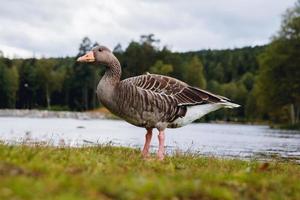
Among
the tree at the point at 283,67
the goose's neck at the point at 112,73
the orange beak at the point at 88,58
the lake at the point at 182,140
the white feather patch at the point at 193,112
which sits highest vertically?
the tree at the point at 283,67

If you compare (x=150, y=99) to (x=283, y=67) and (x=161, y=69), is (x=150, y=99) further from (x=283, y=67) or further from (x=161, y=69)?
(x=161, y=69)

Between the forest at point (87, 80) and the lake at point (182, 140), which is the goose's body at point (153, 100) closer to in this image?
the lake at point (182, 140)

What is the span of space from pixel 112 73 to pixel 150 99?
135 cm

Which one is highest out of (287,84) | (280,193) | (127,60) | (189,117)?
(127,60)

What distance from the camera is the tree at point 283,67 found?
284 feet

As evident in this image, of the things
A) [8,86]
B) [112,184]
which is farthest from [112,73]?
[8,86]

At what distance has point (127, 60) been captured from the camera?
15812 centimetres

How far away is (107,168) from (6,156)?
5.90ft

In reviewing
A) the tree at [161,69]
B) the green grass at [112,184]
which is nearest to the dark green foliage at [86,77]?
the tree at [161,69]

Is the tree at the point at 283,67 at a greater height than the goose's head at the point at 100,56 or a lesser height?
greater

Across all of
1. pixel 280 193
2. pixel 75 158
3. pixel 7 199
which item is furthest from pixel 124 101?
pixel 7 199

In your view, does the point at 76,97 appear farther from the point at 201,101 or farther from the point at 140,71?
the point at 201,101

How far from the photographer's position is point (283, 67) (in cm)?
8812

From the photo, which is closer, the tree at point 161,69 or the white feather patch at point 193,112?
the white feather patch at point 193,112
